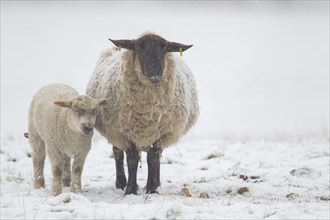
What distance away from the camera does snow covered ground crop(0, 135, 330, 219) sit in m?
5.55

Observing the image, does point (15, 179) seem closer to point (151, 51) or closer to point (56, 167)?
point (56, 167)

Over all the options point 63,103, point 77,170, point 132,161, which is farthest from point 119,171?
point 63,103

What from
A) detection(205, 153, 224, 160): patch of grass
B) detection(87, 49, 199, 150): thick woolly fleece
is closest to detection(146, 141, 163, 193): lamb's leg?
detection(87, 49, 199, 150): thick woolly fleece

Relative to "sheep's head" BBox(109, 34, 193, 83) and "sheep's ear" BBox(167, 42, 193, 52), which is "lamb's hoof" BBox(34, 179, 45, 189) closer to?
"sheep's head" BBox(109, 34, 193, 83)

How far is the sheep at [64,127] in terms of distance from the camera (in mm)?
7148

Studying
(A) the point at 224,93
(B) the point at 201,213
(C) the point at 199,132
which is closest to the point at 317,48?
(A) the point at 224,93

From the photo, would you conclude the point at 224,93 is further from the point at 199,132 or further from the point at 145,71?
the point at 145,71

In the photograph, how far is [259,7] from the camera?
178 ft

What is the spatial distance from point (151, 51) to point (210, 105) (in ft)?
50.1

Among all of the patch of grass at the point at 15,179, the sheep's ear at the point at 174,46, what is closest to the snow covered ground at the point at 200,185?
the patch of grass at the point at 15,179

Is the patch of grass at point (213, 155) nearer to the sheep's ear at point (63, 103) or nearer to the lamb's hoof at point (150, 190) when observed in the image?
the lamb's hoof at point (150, 190)

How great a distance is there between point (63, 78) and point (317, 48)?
57.2ft

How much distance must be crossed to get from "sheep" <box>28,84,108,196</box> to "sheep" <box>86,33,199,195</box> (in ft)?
1.39

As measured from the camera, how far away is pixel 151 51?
7.53m
